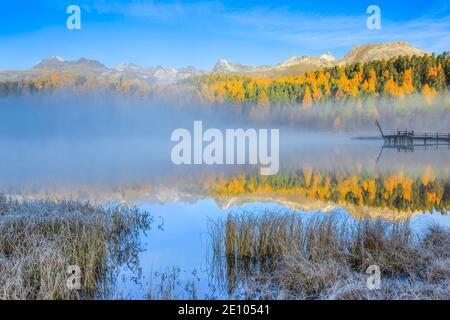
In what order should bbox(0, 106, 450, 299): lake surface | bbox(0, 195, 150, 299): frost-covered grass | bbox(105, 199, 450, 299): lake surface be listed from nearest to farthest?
bbox(0, 195, 150, 299): frost-covered grass → bbox(105, 199, 450, 299): lake surface → bbox(0, 106, 450, 299): lake surface

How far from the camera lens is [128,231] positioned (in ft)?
35.0

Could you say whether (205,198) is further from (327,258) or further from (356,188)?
(327,258)

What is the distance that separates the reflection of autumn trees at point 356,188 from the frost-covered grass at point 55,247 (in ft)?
30.3

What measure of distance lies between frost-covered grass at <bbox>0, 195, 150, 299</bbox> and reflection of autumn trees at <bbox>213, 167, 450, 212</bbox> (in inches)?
364

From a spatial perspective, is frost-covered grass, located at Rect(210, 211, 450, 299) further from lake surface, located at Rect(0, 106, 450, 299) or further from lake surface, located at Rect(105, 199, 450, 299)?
lake surface, located at Rect(0, 106, 450, 299)

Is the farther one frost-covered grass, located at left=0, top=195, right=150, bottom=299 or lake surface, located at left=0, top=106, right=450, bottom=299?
lake surface, located at left=0, top=106, right=450, bottom=299

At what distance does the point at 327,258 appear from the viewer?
7152mm

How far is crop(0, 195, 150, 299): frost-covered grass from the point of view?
593cm

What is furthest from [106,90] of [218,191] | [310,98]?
[218,191]

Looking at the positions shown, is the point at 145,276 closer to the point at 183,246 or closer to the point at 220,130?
the point at 183,246

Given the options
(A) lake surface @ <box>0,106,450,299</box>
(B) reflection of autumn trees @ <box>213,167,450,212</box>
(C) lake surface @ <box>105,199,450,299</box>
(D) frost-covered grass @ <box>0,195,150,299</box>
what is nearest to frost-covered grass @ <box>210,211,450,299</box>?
(C) lake surface @ <box>105,199,450,299</box>

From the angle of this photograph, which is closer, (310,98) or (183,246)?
(183,246)

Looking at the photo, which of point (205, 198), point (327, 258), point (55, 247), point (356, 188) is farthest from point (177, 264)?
point (356, 188)
